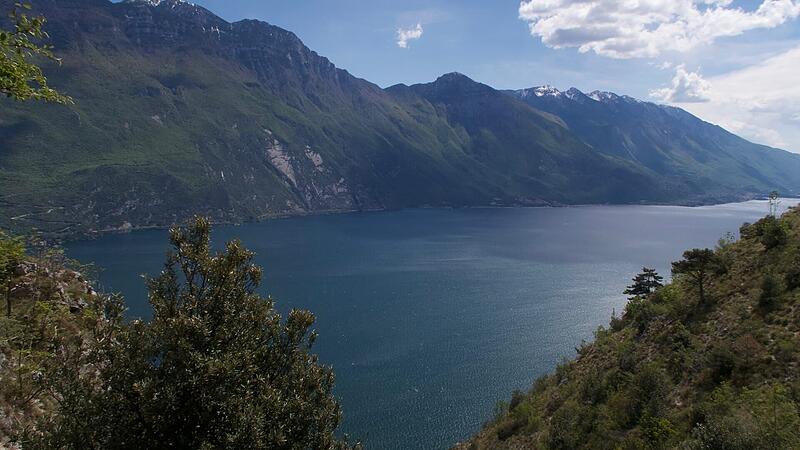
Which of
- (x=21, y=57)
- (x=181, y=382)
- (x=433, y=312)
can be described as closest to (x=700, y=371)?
(x=181, y=382)

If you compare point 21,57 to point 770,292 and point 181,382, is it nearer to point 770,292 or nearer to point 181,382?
point 181,382

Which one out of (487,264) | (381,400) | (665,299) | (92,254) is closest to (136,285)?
(92,254)

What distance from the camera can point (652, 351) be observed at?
31.6 metres

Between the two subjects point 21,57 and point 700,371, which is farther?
point 700,371

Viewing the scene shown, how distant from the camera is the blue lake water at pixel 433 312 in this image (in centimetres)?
6900

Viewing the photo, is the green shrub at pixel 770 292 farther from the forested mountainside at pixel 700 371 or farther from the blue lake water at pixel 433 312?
the blue lake water at pixel 433 312

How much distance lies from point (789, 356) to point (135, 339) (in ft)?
89.5

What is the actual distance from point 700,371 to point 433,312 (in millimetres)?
88942

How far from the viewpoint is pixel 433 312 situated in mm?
113375

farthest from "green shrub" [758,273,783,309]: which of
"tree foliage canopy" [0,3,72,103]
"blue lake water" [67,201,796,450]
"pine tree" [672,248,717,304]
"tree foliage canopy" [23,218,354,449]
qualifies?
"blue lake water" [67,201,796,450]

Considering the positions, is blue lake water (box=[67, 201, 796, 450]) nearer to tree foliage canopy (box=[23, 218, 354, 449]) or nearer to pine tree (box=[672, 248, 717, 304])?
pine tree (box=[672, 248, 717, 304])

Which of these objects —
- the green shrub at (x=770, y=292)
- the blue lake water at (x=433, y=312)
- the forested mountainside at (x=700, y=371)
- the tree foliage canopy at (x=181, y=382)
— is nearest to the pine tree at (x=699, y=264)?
the forested mountainside at (x=700, y=371)

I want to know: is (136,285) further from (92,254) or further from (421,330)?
(421,330)

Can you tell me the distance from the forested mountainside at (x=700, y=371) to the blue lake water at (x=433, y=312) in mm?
29948
